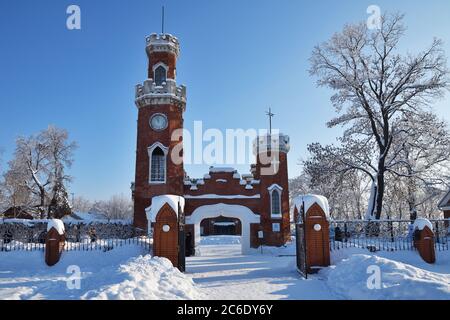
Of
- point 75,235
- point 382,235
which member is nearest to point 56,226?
point 75,235

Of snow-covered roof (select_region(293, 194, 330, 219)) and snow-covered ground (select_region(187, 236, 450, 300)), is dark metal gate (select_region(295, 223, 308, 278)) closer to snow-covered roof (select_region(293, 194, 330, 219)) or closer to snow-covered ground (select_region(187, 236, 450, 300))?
snow-covered ground (select_region(187, 236, 450, 300))

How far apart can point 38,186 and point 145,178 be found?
15.1m

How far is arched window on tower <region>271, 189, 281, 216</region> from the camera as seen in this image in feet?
75.8

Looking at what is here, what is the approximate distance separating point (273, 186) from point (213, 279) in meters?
12.4

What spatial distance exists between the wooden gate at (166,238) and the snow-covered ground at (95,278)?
4.03 feet

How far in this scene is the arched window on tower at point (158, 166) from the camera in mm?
21703

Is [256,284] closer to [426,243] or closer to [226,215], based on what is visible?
[426,243]

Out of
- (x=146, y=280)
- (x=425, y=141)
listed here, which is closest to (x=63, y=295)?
(x=146, y=280)

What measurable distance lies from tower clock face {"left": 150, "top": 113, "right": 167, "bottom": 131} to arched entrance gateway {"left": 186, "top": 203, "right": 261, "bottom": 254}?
559 cm

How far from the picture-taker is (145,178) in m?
21.6

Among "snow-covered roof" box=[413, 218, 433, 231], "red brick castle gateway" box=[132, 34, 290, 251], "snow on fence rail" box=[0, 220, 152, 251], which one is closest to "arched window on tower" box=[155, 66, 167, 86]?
"red brick castle gateway" box=[132, 34, 290, 251]

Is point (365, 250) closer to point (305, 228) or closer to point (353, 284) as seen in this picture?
point (305, 228)

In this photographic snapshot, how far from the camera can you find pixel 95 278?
8812 millimetres

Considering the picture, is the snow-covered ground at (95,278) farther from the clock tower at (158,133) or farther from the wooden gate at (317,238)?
the clock tower at (158,133)
